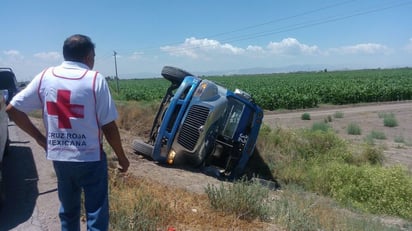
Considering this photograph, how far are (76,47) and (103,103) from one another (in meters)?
0.49

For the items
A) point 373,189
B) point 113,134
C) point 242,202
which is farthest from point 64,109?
point 373,189

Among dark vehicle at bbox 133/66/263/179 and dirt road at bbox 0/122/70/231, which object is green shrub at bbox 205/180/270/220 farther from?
dark vehicle at bbox 133/66/263/179

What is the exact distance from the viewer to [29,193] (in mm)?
6660

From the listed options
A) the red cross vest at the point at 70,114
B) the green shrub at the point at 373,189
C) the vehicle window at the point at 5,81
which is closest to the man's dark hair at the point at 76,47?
the red cross vest at the point at 70,114

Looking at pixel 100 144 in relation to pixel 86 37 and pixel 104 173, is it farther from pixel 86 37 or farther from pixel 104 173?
pixel 86 37

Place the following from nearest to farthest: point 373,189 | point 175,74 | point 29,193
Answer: point 29,193 < point 373,189 < point 175,74

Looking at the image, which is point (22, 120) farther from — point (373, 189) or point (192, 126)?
point (373, 189)

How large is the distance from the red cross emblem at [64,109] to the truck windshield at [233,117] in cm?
713

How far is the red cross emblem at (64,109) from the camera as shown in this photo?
11.1 ft

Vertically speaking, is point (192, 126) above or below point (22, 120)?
below

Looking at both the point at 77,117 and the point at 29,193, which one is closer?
the point at 77,117

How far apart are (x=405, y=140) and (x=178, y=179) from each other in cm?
1358

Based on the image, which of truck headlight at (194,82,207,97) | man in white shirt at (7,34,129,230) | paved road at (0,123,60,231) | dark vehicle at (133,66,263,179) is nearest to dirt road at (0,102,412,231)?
paved road at (0,123,60,231)

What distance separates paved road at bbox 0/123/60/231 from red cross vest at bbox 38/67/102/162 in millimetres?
2090
